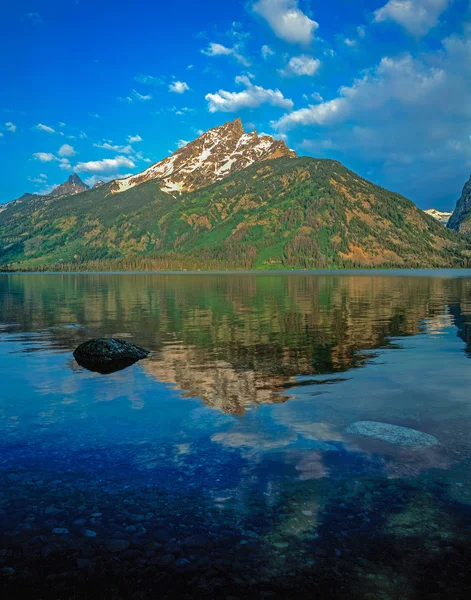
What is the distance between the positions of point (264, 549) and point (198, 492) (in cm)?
319

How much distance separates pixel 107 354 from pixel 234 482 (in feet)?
74.2

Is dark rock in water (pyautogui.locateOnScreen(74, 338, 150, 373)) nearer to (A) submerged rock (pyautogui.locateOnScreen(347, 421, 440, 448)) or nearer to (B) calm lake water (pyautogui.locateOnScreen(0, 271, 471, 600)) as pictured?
(B) calm lake water (pyautogui.locateOnScreen(0, 271, 471, 600))

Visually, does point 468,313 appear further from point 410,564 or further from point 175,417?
point 410,564

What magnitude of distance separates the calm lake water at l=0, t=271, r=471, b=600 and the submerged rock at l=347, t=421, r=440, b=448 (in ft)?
1.37

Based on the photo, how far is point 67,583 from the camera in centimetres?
927

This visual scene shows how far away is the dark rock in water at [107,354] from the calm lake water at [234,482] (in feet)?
7.30

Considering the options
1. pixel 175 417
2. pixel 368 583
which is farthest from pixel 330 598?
pixel 175 417

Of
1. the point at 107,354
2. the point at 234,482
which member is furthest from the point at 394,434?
the point at 107,354

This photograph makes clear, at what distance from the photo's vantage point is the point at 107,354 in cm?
3403

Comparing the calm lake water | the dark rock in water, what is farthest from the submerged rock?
the dark rock in water

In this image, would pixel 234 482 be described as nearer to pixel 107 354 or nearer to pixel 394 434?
pixel 394 434

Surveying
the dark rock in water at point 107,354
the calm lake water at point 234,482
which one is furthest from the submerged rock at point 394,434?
the dark rock in water at point 107,354

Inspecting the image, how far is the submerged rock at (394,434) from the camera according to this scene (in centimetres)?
1673

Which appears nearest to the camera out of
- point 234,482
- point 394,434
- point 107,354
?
point 234,482
